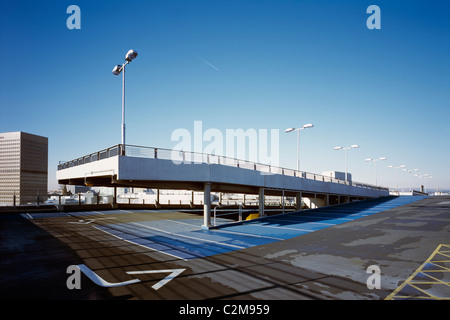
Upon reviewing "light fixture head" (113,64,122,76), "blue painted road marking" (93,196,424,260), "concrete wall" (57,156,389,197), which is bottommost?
"blue painted road marking" (93,196,424,260)

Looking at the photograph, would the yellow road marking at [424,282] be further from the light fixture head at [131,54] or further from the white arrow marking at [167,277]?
the light fixture head at [131,54]

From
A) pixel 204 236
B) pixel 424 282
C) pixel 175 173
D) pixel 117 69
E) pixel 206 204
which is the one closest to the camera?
pixel 424 282

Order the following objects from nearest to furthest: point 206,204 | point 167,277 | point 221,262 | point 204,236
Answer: point 167,277, point 221,262, point 204,236, point 206,204

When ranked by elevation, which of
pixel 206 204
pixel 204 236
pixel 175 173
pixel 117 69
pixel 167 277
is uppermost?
pixel 117 69

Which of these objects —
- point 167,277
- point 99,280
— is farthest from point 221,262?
point 99,280

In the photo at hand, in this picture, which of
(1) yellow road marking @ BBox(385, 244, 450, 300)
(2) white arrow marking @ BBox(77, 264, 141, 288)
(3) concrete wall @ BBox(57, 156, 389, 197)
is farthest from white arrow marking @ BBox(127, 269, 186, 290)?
(3) concrete wall @ BBox(57, 156, 389, 197)

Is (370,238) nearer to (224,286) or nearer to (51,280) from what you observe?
(224,286)

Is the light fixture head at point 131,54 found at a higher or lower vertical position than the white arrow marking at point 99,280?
higher

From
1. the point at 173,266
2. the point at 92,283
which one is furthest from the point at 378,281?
the point at 92,283

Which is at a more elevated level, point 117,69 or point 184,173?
point 117,69

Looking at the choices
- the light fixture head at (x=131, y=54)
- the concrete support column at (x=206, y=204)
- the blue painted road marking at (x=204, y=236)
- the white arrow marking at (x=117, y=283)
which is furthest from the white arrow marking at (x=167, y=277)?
the light fixture head at (x=131, y=54)

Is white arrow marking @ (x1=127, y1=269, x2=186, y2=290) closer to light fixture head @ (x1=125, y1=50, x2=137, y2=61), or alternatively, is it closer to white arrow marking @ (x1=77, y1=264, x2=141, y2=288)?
white arrow marking @ (x1=77, y1=264, x2=141, y2=288)

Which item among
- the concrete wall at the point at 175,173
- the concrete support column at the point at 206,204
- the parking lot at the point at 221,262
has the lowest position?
the parking lot at the point at 221,262

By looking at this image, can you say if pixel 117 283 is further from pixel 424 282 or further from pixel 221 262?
pixel 424 282
